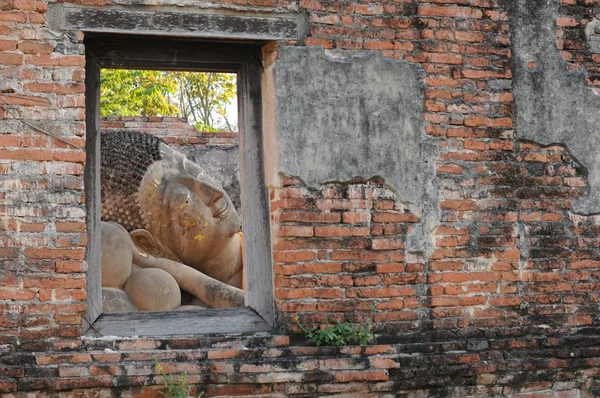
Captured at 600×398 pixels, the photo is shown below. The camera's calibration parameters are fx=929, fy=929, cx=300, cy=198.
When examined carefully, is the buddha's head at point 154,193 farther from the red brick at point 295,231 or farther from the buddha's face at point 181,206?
the red brick at point 295,231

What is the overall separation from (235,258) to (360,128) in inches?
123

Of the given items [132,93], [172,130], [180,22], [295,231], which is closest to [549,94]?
[295,231]

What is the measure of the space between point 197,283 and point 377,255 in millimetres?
2578

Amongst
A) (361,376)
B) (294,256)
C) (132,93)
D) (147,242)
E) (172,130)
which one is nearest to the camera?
(361,376)

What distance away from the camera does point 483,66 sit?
19.7 ft

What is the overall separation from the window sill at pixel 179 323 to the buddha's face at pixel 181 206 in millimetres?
2173

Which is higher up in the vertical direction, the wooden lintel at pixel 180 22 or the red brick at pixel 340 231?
the wooden lintel at pixel 180 22

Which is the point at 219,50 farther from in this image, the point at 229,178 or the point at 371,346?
the point at 229,178

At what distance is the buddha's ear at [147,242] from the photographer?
25.9 feet

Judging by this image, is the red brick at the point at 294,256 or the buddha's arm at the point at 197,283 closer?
the red brick at the point at 294,256

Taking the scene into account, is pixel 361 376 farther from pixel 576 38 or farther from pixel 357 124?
pixel 576 38

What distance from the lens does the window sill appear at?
552 cm

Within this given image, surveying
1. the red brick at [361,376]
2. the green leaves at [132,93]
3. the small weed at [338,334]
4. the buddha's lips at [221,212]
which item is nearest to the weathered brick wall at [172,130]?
the buddha's lips at [221,212]

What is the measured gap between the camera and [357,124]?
5.74 meters
